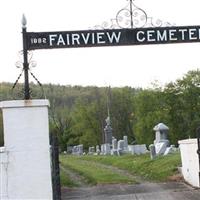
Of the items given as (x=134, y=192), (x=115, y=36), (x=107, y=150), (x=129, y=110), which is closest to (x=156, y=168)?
(x=134, y=192)

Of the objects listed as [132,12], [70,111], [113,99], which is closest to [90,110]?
[113,99]

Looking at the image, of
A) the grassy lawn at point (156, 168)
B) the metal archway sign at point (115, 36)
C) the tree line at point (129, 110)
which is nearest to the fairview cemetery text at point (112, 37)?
the metal archway sign at point (115, 36)

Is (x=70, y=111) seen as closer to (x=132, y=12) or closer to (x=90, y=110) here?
(x=90, y=110)

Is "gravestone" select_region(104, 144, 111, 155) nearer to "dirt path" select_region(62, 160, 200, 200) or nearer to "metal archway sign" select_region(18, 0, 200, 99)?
"dirt path" select_region(62, 160, 200, 200)

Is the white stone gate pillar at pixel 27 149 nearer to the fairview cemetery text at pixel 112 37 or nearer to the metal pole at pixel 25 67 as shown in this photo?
the metal pole at pixel 25 67

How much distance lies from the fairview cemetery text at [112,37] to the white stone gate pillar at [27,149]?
1.40 metres

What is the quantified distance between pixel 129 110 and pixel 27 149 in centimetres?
6703

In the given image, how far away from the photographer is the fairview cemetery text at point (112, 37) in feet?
31.8

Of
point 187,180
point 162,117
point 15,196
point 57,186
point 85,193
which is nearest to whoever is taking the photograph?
point 15,196

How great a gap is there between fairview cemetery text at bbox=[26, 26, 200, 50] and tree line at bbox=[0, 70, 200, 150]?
45.6m

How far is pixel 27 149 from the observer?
8680 millimetres

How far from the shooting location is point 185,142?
16.7 metres

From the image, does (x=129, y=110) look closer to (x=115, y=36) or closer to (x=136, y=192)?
(x=136, y=192)

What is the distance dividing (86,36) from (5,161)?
110 inches
